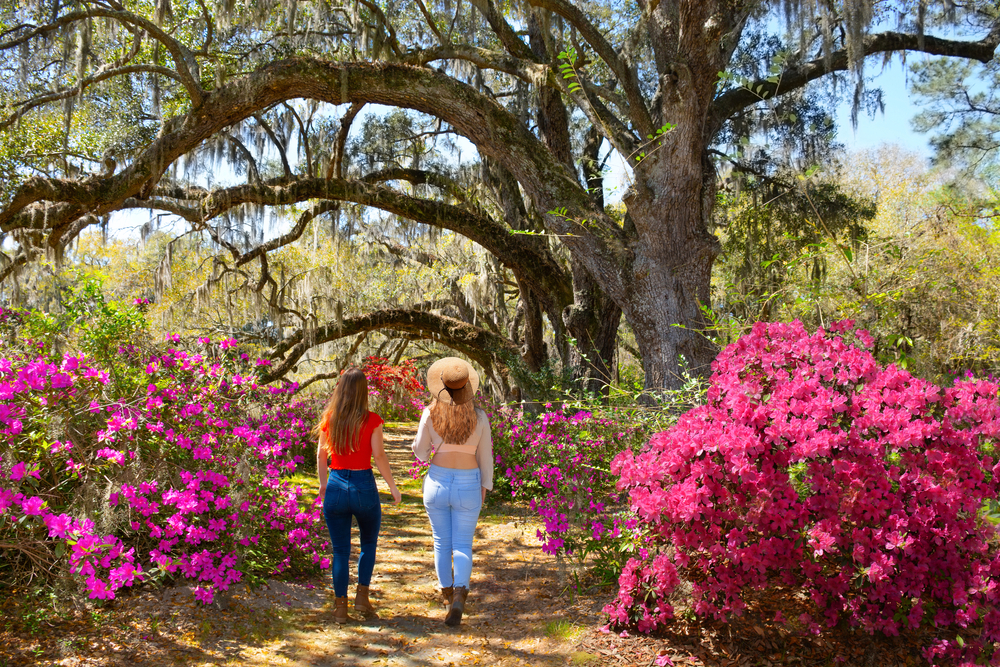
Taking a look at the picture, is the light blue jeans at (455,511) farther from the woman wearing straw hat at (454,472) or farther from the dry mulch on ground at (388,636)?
the dry mulch on ground at (388,636)

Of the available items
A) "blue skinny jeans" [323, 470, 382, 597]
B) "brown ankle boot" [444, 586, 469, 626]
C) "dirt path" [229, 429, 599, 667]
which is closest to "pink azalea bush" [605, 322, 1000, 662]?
"dirt path" [229, 429, 599, 667]

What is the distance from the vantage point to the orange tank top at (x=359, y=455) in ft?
11.7

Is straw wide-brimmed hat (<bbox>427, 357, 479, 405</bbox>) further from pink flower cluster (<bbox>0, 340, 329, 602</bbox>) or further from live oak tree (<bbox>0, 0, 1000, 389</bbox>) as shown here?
live oak tree (<bbox>0, 0, 1000, 389</bbox>)

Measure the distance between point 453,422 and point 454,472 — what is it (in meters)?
0.27

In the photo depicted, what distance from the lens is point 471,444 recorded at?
11.9 ft

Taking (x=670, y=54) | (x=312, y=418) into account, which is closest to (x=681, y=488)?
(x=670, y=54)

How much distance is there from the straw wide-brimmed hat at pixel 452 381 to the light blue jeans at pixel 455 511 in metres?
0.38

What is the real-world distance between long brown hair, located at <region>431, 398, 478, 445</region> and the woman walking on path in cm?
32

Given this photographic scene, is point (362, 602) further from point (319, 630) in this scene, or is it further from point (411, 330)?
point (411, 330)

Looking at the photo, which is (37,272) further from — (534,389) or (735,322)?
(735,322)

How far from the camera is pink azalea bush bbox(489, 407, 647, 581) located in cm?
389

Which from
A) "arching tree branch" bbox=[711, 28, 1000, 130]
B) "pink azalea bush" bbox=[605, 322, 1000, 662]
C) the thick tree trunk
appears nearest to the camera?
"pink azalea bush" bbox=[605, 322, 1000, 662]

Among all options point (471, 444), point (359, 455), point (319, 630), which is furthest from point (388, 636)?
point (471, 444)

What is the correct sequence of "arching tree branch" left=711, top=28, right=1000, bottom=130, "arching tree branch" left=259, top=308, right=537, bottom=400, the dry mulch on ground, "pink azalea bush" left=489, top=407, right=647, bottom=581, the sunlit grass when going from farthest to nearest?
1. "arching tree branch" left=259, top=308, right=537, bottom=400
2. "arching tree branch" left=711, top=28, right=1000, bottom=130
3. "pink azalea bush" left=489, top=407, right=647, bottom=581
4. the sunlit grass
5. the dry mulch on ground
